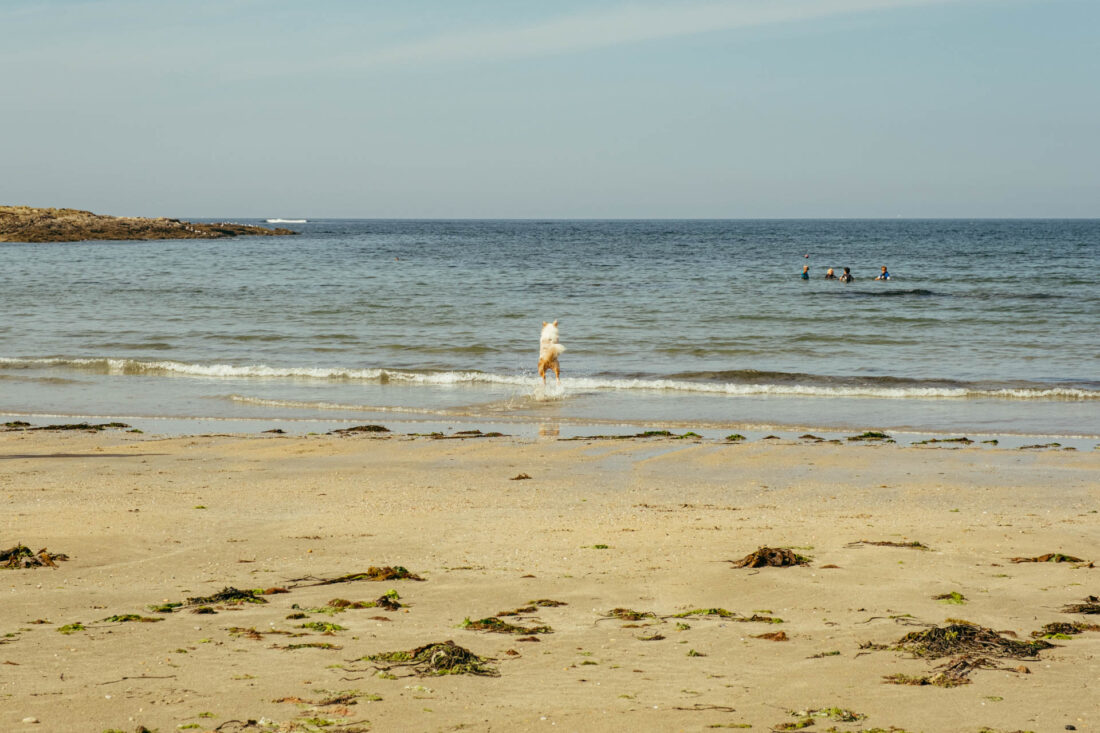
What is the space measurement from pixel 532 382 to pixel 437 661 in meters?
14.1

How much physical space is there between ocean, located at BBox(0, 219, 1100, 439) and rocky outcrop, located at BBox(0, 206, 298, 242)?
48.2 meters

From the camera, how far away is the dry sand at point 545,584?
4.29 meters

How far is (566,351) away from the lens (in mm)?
23094

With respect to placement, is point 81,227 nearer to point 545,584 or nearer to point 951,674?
point 545,584

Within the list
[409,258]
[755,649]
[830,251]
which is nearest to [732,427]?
[755,649]

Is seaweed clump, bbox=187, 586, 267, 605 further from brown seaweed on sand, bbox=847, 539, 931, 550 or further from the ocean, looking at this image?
the ocean

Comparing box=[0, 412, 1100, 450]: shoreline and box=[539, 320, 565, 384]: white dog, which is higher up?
box=[539, 320, 565, 384]: white dog

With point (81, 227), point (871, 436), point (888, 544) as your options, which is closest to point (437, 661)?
point (888, 544)

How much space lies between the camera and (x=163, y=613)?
5.58 m

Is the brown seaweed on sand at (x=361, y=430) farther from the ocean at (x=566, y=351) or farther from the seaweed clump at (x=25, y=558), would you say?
the seaweed clump at (x=25, y=558)

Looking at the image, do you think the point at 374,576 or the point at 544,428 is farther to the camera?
the point at 544,428

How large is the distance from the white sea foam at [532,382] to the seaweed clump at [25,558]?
36.9 ft

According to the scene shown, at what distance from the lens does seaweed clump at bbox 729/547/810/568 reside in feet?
22.0

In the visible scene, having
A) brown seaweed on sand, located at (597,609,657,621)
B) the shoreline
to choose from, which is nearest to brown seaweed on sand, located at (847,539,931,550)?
brown seaweed on sand, located at (597,609,657,621)
